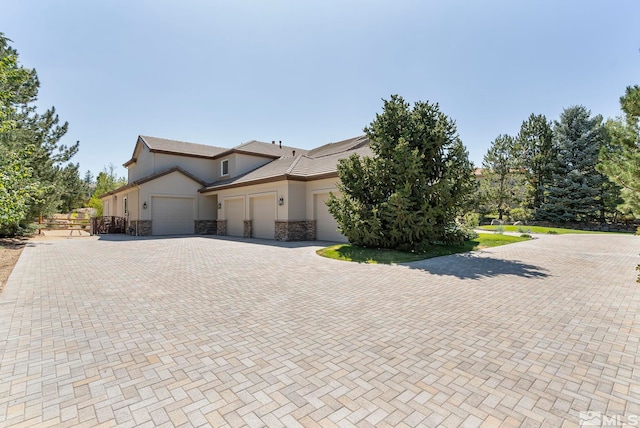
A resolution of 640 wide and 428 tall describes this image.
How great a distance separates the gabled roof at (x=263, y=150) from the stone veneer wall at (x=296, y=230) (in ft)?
27.4

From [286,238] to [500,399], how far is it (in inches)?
536

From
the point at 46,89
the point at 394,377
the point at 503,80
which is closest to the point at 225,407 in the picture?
the point at 394,377

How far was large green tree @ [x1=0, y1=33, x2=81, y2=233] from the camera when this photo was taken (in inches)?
312

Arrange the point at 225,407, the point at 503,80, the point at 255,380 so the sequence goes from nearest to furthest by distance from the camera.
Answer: the point at 225,407 < the point at 255,380 < the point at 503,80

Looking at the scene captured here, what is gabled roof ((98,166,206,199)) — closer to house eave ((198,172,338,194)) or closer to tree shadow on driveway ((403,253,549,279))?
house eave ((198,172,338,194))

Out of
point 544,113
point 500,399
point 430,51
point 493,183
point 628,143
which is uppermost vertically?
point 544,113

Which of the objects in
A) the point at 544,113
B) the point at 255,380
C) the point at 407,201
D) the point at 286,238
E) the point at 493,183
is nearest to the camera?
the point at 255,380

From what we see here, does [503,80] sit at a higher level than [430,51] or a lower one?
lower

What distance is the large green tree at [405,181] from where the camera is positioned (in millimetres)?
10578

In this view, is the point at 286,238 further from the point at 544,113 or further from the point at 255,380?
the point at 544,113

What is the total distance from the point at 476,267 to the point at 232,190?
15.5 metres

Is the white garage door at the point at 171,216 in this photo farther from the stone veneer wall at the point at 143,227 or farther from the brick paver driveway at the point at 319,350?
the brick paver driveway at the point at 319,350

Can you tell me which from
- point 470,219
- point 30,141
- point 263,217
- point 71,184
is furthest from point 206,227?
point 470,219

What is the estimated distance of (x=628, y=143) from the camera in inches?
262
